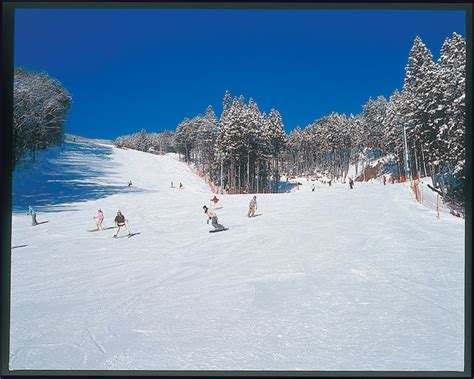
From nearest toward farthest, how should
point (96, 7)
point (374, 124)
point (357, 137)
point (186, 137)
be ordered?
1. point (96, 7)
2. point (186, 137)
3. point (374, 124)
4. point (357, 137)

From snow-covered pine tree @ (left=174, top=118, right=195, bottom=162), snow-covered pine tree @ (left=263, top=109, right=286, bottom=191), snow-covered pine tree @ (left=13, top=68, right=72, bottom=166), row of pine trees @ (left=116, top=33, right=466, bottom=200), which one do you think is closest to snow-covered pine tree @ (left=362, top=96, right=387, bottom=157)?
row of pine trees @ (left=116, top=33, right=466, bottom=200)

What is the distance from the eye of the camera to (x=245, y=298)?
7.15m

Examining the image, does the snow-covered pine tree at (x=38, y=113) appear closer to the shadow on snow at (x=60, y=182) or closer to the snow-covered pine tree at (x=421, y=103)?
the shadow on snow at (x=60, y=182)

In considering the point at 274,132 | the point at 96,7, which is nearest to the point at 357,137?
the point at 274,132

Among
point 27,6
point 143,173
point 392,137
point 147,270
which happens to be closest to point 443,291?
point 147,270

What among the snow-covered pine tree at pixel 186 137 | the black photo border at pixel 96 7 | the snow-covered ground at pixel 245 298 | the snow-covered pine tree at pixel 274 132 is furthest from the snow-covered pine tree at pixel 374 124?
the black photo border at pixel 96 7

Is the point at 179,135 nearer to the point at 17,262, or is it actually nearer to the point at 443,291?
the point at 17,262

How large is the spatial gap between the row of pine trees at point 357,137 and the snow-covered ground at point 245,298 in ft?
11.5

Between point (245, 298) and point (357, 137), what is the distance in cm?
5808

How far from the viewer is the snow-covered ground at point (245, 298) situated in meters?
5.43

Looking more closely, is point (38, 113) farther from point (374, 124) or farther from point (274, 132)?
point (374, 124)

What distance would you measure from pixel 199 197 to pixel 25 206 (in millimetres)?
10155

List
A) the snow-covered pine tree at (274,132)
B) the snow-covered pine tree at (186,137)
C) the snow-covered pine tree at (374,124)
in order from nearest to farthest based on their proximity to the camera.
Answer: the snow-covered pine tree at (274,132), the snow-covered pine tree at (374,124), the snow-covered pine tree at (186,137)

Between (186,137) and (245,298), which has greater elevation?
(186,137)
